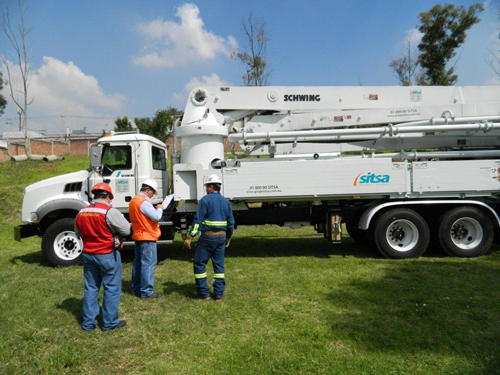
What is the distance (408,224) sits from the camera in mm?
6559

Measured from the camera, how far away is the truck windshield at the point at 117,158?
6.56 m

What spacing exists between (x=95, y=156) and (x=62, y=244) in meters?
1.94

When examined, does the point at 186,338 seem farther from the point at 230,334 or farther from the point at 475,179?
the point at 475,179

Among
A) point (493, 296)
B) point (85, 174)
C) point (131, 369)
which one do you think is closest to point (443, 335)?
point (493, 296)

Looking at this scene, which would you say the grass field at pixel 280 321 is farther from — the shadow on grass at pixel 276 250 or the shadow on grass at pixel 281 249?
the shadow on grass at pixel 281 249

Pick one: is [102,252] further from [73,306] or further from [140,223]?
[73,306]

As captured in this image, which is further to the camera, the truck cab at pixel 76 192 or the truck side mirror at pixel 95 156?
the truck cab at pixel 76 192

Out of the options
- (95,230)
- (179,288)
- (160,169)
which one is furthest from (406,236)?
(95,230)

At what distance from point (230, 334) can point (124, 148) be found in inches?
174

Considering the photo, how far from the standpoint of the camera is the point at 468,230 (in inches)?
260

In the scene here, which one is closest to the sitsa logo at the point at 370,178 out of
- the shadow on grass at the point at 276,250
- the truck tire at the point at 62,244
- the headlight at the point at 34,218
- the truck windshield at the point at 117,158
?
the shadow on grass at the point at 276,250

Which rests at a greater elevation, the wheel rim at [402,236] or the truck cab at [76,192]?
the truck cab at [76,192]

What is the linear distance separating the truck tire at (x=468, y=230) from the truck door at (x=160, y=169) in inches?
226

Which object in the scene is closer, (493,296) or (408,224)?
(493,296)
